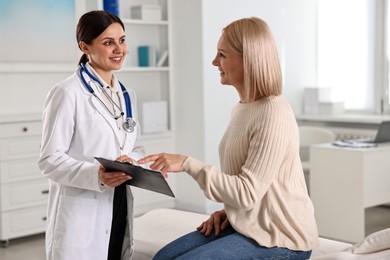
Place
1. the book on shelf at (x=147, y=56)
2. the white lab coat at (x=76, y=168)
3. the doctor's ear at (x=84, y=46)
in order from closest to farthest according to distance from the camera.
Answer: the white lab coat at (x=76, y=168), the doctor's ear at (x=84, y=46), the book on shelf at (x=147, y=56)

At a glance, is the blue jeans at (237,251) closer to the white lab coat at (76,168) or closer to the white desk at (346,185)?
the white lab coat at (76,168)

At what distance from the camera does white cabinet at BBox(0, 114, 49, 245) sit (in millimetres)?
4844

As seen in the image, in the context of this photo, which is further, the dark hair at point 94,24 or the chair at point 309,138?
the chair at point 309,138

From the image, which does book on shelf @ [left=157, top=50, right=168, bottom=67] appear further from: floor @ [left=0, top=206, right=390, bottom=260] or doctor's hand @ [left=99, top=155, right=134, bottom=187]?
doctor's hand @ [left=99, top=155, right=134, bottom=187]

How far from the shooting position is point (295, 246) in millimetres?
2244

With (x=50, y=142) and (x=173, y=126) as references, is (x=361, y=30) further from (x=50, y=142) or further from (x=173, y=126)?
(x=50, y=142)

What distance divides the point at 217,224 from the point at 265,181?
41cm

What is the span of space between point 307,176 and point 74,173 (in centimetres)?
371

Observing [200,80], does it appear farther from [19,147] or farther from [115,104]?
[115,104]

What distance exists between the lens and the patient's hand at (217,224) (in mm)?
2502

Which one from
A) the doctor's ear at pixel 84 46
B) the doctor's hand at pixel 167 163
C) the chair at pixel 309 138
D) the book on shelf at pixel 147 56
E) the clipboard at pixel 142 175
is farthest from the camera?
the book on shelf at pixel 147 56

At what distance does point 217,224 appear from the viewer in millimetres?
2516

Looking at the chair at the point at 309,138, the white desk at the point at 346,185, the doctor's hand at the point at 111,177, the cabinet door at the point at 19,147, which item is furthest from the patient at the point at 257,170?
the chair at the point at 309,138

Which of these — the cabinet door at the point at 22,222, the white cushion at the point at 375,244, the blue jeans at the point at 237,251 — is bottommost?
the cabinet door at the point at 22,222
